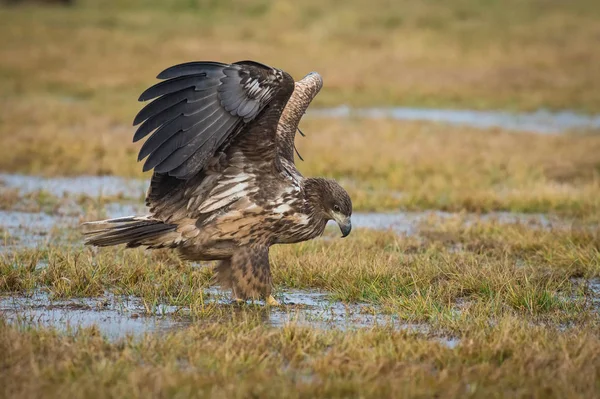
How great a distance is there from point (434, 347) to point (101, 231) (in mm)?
2572

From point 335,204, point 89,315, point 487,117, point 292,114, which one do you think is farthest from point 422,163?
point 89,315

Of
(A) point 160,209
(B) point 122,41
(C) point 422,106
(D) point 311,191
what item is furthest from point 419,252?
(B) point 122,41

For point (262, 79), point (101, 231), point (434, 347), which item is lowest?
point (434, 347)

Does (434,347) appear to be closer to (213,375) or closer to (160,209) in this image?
(213,375)

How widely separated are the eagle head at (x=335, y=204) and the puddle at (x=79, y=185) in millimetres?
4708

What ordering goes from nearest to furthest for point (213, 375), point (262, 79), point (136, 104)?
point (213, 375) < point (262, 79) < point (136, 104)

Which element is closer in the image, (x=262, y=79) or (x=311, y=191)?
(x=262, y=79)

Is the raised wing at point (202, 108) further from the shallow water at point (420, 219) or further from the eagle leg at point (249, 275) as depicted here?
the shallow water at point (420, 219)

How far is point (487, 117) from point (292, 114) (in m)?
13.8

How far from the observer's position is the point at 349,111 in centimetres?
2103

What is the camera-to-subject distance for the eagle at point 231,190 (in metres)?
5.91

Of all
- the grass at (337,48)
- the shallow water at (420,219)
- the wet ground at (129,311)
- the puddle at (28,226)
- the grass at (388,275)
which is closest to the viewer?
the wet ground at (129,311)

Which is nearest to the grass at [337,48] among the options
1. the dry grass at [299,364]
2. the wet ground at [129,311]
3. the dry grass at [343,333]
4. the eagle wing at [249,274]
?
the wet ground at [129,311]

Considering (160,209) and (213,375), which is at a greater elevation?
(160,209)
